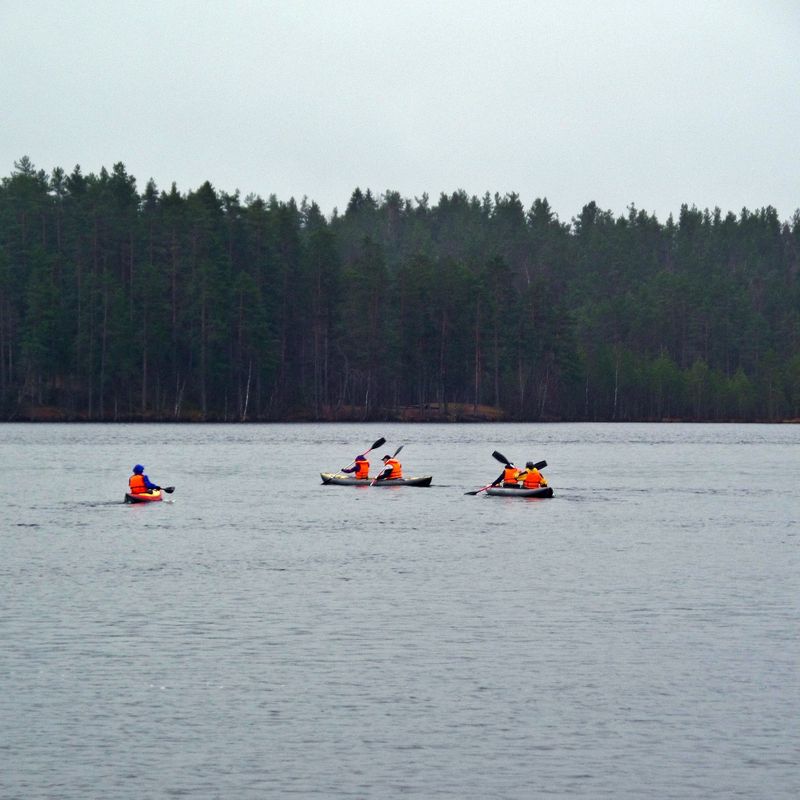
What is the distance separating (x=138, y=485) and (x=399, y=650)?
3023 cm

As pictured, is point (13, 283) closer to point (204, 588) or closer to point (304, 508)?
point (304, 508)

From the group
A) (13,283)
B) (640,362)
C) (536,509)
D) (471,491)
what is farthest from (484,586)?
(640,362)

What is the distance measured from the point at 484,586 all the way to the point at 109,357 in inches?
4413

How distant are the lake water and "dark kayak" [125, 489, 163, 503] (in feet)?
1.56

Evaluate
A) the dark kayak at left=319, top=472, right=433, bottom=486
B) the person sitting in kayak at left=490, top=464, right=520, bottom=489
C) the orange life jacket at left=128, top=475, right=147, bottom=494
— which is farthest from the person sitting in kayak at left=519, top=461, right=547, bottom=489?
the orange life jacket at left=128, top=475, right=147, bottom=494

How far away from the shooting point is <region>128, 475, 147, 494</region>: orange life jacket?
176 ft

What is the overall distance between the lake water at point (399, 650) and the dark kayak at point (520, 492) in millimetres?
567

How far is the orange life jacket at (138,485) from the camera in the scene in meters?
53.8

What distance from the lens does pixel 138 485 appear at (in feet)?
177

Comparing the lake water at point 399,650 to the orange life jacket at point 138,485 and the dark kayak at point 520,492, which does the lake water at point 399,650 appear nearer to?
the dark kayak at point 520,492

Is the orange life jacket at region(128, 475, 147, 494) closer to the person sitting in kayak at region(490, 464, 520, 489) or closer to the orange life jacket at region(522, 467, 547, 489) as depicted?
the person sitting in kayak at region(490, 464, 520, 489)

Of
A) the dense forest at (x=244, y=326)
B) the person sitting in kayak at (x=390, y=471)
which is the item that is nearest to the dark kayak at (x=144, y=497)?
the person sitting in kayak at (x=390, y=471)

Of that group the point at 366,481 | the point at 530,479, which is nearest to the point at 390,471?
the point at 366,481

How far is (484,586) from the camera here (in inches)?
1328
